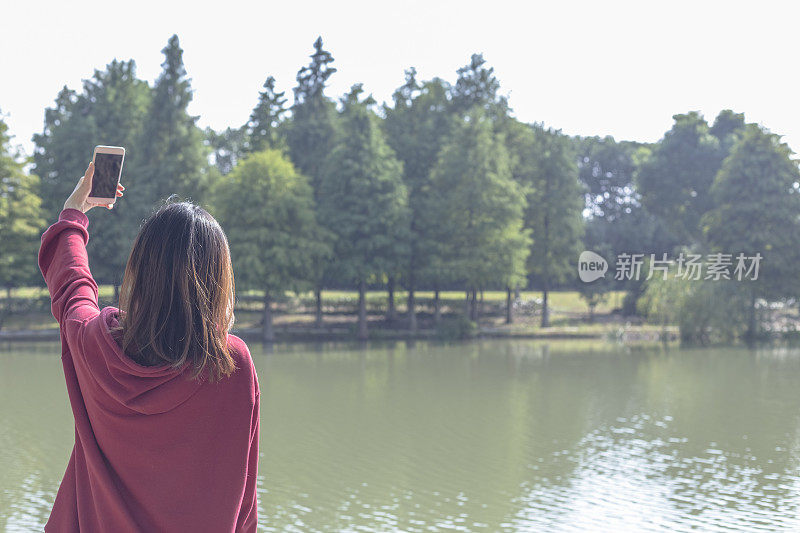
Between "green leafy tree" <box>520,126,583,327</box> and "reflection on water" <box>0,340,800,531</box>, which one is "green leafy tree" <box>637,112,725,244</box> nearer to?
"green leafy tree" <box>520,126,583,327</box>

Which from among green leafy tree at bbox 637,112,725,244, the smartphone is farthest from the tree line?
the smartphone

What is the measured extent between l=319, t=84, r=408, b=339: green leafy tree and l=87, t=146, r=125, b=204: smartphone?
3420cm

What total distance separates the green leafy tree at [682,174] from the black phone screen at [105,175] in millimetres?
51293

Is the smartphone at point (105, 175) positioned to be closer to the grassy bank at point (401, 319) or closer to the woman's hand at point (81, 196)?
the woman's hand at point (81, 196)

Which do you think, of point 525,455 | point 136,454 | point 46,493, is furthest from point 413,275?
point 136,454

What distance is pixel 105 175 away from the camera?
2430 millimetres

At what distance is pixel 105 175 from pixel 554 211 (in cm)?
3963

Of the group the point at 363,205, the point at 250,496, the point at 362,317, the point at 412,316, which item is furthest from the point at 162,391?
the point at 412,316

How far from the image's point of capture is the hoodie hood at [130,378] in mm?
2006

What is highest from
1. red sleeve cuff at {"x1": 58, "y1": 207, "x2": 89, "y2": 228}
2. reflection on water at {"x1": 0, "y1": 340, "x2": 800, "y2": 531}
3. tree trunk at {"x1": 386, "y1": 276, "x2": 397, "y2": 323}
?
red sleeve cuff at {"x1": 58, "y1": 207, "x2": 89, "y2": 228}

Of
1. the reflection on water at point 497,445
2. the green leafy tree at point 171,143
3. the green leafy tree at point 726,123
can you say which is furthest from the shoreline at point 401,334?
the green leafy tree at point 726,123

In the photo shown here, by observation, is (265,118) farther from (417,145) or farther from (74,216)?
(74,216)

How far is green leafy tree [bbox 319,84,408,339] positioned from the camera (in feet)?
121

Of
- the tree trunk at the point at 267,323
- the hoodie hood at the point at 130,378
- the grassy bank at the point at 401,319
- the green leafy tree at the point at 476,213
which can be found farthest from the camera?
the green leafy tree at the point at 476,213
